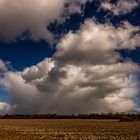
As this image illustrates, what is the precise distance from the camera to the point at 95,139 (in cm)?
3734

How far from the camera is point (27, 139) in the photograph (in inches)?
1523

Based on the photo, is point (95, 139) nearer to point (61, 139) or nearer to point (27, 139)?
point (61, 139)

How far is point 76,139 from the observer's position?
37.5 metres

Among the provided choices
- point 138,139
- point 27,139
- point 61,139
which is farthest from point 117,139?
point 27,139

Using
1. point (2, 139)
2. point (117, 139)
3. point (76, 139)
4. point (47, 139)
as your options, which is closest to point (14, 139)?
point (2, 139)

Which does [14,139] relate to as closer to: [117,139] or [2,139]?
[2,139]

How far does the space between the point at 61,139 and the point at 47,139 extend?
1551 mm

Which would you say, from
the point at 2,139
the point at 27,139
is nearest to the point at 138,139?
the point at 27,139

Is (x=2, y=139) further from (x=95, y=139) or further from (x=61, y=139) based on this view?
(x=95, y=139)

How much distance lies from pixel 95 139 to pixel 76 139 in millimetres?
1996

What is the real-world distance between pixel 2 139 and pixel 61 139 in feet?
22.2

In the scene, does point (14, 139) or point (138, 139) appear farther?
point (14, 139)

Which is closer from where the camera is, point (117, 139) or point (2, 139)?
point (117, 139)

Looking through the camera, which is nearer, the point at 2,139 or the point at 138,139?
the point at 138,139
